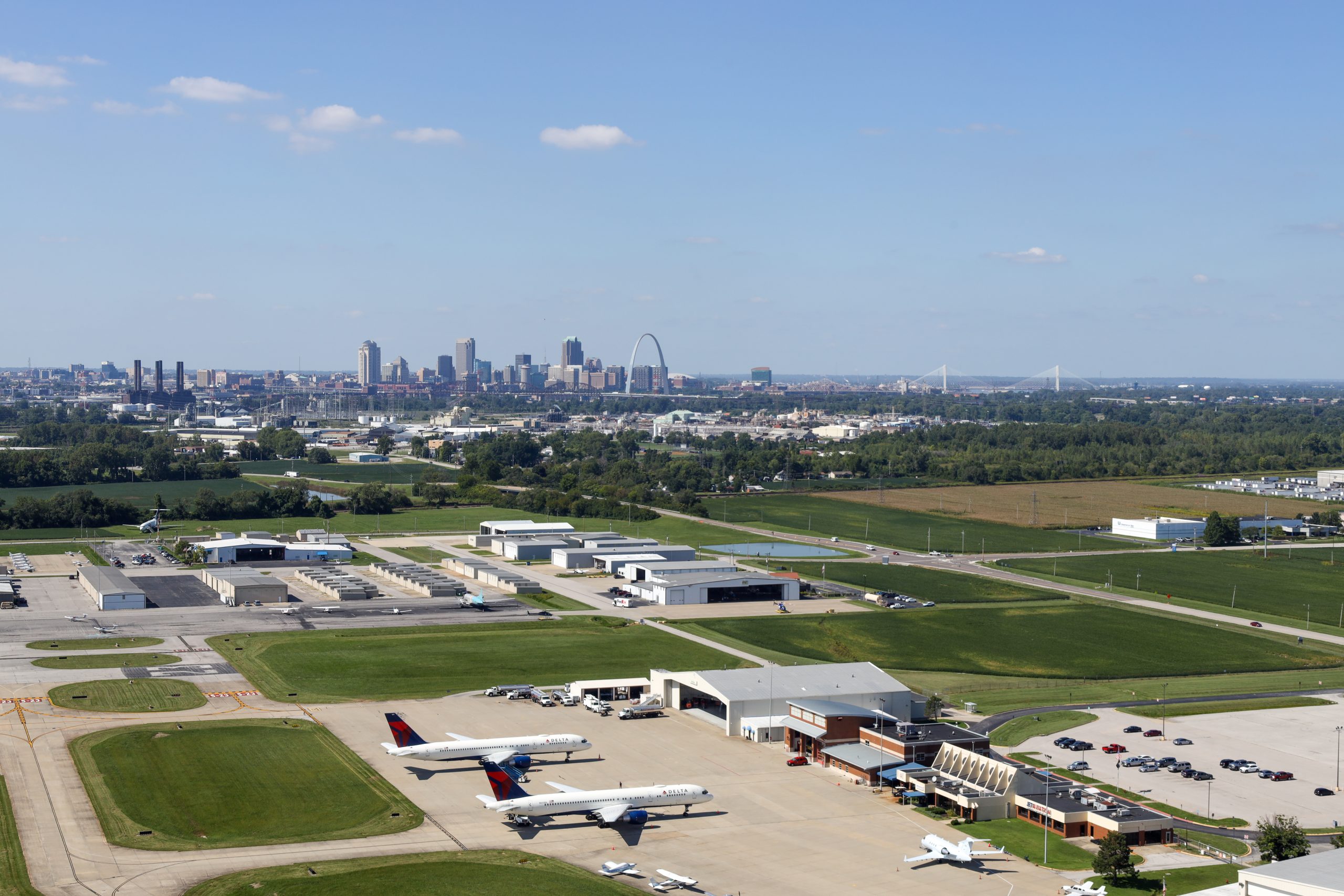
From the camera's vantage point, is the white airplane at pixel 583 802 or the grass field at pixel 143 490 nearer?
the white airplane at pixel 583 802

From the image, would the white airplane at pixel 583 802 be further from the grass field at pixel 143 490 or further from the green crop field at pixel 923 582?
the grass field at pixel 143 490

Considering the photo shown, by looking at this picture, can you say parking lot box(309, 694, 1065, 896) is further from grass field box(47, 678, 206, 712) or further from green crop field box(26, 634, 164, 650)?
green crop field box(26, 634, 164, 650)

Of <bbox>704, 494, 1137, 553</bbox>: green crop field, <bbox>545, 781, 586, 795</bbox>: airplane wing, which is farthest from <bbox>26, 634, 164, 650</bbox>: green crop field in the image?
<bbox>704, 494, 1137, 553</bbox>: green crop field

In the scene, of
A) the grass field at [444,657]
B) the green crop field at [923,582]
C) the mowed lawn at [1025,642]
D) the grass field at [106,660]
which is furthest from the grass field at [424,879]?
the green crop field at [923,582]

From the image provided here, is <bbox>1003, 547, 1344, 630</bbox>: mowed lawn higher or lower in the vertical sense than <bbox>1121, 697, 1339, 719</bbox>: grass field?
higher

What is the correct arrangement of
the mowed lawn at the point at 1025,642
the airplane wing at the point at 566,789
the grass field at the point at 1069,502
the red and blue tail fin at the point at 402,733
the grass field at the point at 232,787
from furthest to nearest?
the grass field at the point at 1069,502 < the mowed lawn at the point at 1025,642 < the red and blue tail fin at the point at 402,733 < the airplane wing at the point at 566,789 < the grass field at the point at 232,787

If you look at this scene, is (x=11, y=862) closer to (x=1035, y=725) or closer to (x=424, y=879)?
(x=424, y=879)

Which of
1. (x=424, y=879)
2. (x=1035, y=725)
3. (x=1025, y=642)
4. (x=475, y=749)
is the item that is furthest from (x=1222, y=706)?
→ (x=424, y=879)
